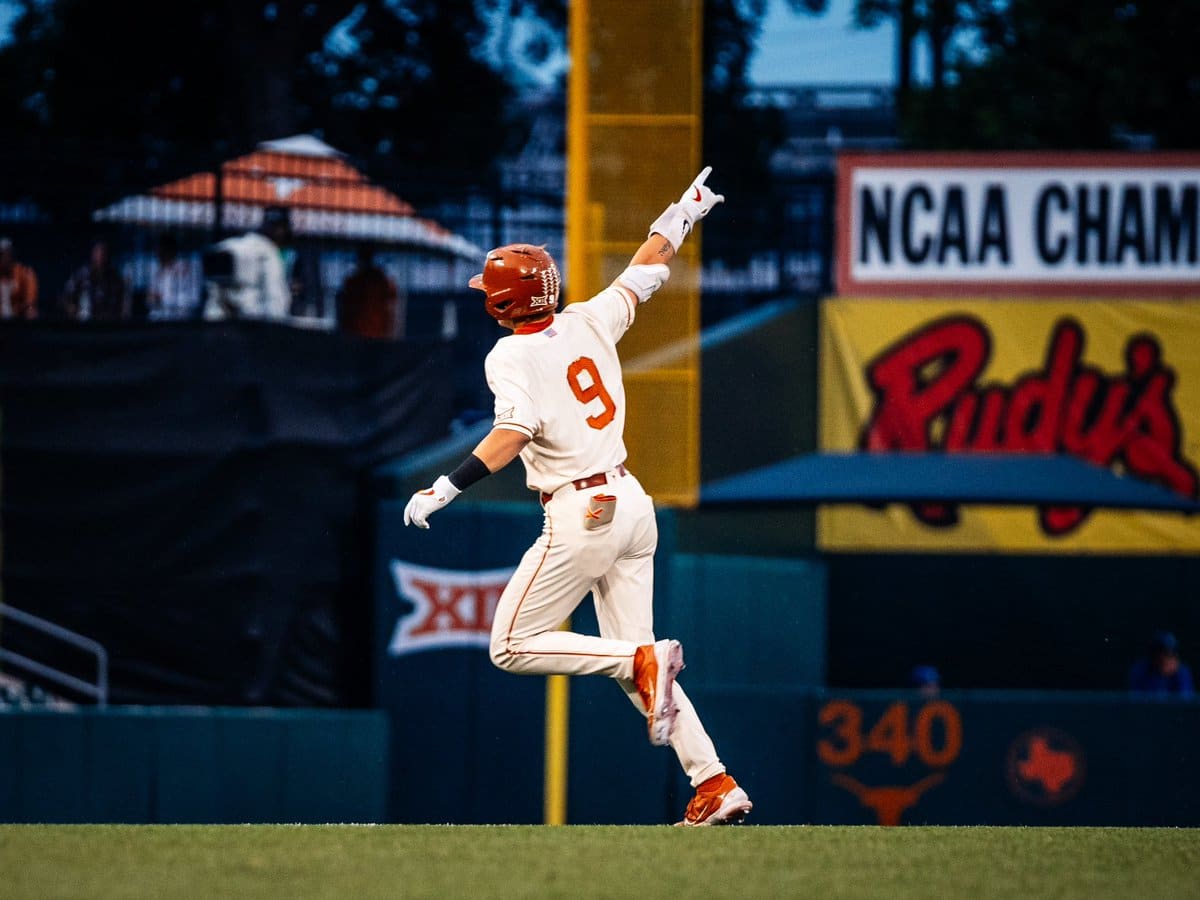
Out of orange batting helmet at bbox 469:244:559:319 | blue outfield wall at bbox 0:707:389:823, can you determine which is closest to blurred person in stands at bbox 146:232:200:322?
blue outfield wall at bbox 0:707:389:823

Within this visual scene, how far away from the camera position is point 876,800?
415 inches

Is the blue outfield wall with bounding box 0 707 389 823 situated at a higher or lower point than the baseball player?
lower

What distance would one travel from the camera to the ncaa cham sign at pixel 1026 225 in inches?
560

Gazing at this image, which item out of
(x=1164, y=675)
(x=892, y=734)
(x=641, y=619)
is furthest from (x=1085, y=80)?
(x=641, y=619)

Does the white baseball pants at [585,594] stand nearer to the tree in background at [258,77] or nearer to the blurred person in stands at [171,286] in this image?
the blurred person in stands at [171,286]

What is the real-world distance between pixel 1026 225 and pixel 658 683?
886cm

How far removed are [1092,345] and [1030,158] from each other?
4.76ft

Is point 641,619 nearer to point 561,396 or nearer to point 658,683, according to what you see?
point 658,683

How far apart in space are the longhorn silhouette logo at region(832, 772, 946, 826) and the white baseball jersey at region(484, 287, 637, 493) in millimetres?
4581

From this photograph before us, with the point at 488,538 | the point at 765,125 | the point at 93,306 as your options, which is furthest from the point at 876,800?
the point at 765,125

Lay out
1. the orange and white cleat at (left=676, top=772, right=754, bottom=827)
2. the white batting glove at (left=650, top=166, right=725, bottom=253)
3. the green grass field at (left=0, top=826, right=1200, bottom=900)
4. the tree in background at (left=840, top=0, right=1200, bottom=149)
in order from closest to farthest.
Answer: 1. the green grass field at (left=0, top=826, right=1200, bottom=900)
2. the orange and white cleat at (left=676, top=772, right=754, bottom=827)
3. the white batting glove at (left=650, top=166, right=725, bottom=253)
4. the tree in background at (left=840, top=0, right=1200, bottom=149)

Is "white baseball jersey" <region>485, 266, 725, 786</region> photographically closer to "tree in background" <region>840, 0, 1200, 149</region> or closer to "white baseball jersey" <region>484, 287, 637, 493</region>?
"white baseball jersey" <region>484, 287, 637, 493</region>

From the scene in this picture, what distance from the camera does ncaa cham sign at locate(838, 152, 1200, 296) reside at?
1422 cm

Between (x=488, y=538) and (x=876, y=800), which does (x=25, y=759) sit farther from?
(x=876, y=800)
